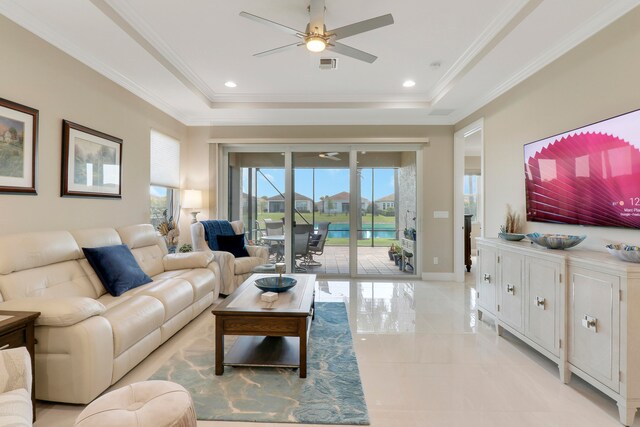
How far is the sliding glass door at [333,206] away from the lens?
213 inches

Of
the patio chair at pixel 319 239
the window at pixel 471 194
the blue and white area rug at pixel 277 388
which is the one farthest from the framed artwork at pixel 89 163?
the window at pixel 471 194

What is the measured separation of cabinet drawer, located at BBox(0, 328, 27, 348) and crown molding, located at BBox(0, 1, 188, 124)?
232cm

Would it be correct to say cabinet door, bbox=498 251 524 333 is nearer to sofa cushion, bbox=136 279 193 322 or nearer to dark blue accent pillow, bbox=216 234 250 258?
sofa cushion, bbox=136 279 193 322

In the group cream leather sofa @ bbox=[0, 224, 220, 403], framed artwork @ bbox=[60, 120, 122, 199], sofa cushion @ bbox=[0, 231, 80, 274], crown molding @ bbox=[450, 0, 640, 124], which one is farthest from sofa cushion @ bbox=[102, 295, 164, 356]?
crown molding @ bbox=[450, 0, 640, 124]

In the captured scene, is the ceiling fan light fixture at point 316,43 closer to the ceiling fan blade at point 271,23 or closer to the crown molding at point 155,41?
the ceiling fan blade at point 271,23

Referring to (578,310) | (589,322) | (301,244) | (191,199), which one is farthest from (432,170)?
(191,199)

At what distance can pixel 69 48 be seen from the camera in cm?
280

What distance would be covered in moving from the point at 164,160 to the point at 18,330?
341 cm

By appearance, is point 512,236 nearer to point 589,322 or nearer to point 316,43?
point 589,322

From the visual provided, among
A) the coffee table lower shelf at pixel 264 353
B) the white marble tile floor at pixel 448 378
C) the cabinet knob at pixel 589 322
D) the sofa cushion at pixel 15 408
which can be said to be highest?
the cabinet knob at pixel 589 322

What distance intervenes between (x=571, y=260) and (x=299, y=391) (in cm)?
212

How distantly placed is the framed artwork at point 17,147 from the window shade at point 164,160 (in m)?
1.83

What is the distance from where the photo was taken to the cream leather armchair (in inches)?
44.3

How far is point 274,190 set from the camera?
217 inches
